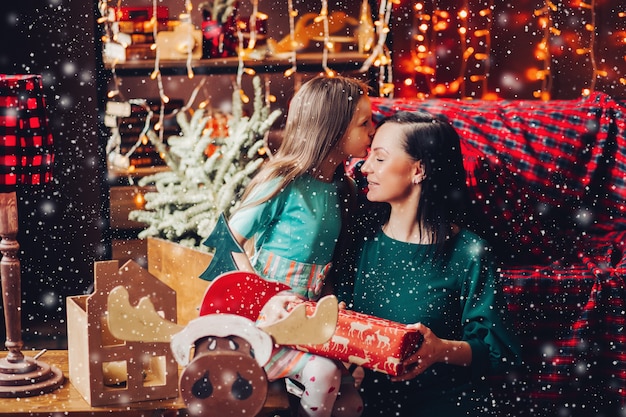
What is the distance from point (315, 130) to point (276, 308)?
499mm

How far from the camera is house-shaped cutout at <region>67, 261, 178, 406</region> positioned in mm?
1746

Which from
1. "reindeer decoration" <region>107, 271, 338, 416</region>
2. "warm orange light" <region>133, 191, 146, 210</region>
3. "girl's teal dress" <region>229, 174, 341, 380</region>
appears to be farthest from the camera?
"warm orange light" <region>133, 191, 146, 210</region>

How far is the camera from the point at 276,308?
154cm

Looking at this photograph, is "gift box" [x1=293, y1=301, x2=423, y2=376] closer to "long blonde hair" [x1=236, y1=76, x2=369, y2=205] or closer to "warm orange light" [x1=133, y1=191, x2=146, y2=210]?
"long blonde hair" [x1=236, y1=76, x2=369, y2=205]

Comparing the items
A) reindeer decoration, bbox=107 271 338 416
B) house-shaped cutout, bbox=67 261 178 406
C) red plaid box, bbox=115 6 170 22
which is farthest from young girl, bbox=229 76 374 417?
red plaid box, bbox=115 6 170 22

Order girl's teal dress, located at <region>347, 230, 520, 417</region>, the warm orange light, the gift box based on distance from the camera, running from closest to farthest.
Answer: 1. the gift box
2. girl's teal dress, located at <region>347, 230, 520, 417</region>
3. the warm orange light

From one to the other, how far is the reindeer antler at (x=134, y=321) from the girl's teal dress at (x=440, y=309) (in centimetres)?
49

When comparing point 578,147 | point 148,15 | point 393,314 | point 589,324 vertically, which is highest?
point 148,15

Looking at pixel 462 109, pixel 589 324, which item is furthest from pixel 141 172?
pixel 589 324

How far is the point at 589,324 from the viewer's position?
227cm

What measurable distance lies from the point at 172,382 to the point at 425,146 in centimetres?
69

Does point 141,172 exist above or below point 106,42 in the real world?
below

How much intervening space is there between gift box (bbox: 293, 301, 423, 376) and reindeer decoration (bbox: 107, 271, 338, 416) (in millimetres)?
93

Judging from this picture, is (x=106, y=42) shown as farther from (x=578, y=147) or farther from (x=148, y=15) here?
(x=578, y=147)
